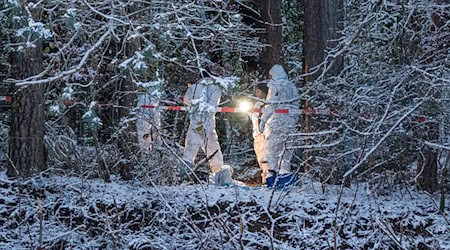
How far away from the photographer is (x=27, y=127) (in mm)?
8797

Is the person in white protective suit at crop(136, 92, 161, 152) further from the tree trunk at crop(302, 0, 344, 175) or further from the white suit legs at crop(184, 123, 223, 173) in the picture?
the tree trunk at crop(302, 0, 344, 175)

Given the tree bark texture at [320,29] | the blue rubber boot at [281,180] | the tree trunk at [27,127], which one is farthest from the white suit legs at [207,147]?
the tree trunk at [27,127]

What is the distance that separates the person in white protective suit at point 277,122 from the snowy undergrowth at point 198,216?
897 millimetres

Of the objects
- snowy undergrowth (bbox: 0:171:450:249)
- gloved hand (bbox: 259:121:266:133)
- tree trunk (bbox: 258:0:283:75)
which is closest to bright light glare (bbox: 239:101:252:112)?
gloved hand (bbox: 259:121:266:133)

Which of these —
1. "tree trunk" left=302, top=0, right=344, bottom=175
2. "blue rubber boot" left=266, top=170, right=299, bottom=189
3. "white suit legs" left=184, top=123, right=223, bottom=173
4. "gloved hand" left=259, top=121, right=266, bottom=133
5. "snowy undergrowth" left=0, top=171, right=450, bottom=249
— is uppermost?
"tree trunk" left=302, top=0, right=344, bottom=175

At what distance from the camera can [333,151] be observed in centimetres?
827

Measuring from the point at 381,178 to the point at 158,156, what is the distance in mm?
2821

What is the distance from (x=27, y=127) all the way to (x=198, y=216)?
2.64 metres

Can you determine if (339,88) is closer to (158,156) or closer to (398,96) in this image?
(398,96)

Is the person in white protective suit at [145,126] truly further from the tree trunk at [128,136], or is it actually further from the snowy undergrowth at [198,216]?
the snowy undergrowth at [198,216]

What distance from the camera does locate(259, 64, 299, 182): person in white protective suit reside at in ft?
30.6

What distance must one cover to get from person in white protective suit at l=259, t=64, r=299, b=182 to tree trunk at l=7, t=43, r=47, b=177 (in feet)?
10.1

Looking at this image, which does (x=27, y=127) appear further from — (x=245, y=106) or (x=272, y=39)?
(x=272, y=39)

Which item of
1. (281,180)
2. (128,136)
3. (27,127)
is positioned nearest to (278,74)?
(281,180)
